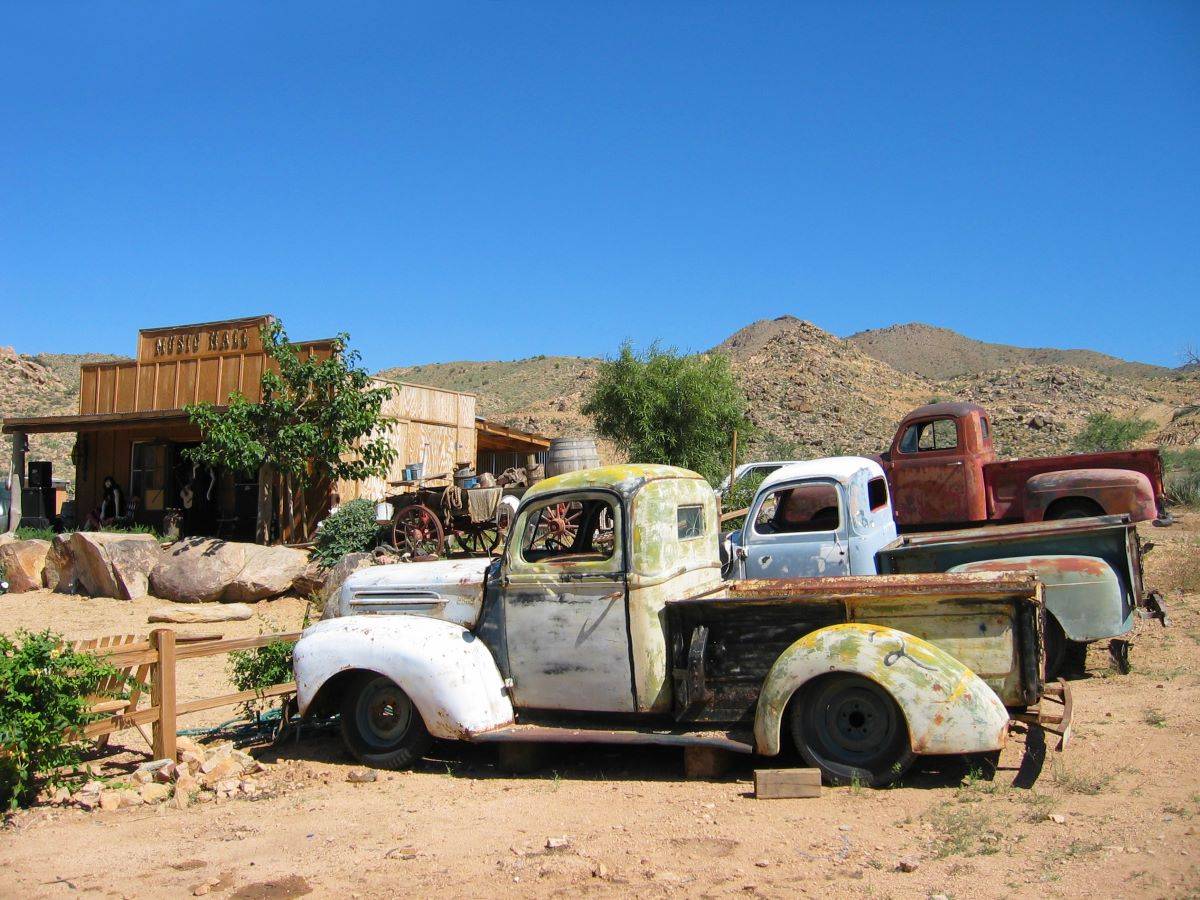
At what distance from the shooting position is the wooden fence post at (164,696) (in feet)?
22.2

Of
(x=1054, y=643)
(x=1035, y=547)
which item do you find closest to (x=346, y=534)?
(x=1035, y=547)

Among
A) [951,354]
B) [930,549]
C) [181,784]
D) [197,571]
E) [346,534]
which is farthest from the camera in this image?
[951,354]

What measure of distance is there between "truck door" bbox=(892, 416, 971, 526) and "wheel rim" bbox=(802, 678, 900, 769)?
7.21 meters

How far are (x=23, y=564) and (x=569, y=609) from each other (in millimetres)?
13932

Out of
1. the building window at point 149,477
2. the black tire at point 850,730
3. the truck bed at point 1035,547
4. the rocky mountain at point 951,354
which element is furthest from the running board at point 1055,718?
the rocky mountain at point 951,354

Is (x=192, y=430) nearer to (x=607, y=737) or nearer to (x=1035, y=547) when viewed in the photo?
(x=607, y=737)

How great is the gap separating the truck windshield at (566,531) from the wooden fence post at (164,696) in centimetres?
262

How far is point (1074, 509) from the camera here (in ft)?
37.9

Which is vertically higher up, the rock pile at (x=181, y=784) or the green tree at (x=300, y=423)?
the green tree at (x=300, y=423)

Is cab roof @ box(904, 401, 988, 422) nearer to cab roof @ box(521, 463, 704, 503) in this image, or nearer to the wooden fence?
cab roof @ box(521, 463, 704, 503)

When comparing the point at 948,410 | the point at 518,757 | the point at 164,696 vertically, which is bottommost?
the point at 518,757

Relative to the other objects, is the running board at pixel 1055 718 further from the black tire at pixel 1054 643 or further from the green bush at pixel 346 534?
the green bush at pixel 346 534

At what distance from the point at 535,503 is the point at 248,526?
15.5 metres

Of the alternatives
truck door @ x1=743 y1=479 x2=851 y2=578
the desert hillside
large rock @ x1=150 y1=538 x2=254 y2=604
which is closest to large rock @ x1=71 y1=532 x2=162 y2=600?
large rock @ x1=150 y1=538 x2=254 y2=604
